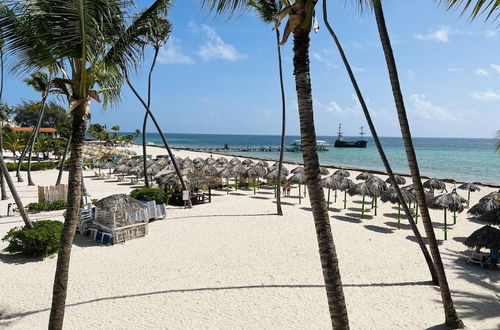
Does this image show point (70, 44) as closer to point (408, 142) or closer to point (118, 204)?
point (408, 142)

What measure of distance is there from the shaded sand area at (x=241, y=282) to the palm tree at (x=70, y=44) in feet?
8.88

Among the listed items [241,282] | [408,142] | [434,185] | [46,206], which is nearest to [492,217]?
[408,142]

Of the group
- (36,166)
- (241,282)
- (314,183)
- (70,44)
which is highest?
(70,44)

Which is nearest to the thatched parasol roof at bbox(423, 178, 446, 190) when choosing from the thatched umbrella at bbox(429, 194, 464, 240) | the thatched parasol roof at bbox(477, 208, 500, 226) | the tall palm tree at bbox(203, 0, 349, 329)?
the thatched umbrella at bbox(429, 194, 464, 240)

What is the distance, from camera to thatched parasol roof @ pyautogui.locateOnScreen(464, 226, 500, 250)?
9.10 metres

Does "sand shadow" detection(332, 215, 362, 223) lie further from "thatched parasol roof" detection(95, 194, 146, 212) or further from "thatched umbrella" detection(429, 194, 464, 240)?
"thatched parasol roof" detection(95, 194, 146, 212)

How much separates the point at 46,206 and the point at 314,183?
51.6 ft

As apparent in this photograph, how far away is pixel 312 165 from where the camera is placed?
3.21m

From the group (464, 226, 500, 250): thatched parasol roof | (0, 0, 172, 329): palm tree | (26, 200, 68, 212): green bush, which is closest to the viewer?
(0, 0, 172, 329): palm tree

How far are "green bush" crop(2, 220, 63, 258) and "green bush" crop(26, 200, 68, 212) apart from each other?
5.92 metres

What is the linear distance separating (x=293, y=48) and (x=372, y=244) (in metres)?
9.70

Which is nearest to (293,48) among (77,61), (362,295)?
(77,61)

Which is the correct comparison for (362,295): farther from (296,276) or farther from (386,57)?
(386,57)

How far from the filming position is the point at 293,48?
3.27m
